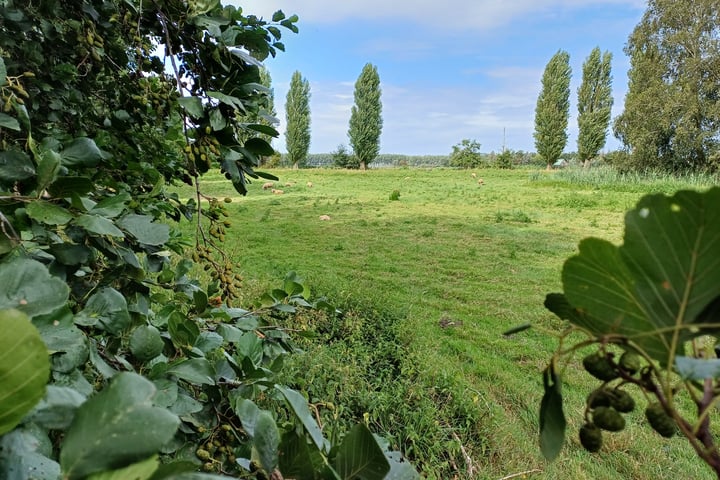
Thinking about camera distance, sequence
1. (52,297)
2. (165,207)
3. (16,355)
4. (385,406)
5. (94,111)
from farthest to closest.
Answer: (385,406), (94,111), (165,207), (52,297), (16,355)

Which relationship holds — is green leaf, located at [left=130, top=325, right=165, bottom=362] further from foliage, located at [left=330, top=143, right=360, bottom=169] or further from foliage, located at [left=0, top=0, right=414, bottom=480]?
foliage, located at [left=330, top=143, right=360, bottom=169]

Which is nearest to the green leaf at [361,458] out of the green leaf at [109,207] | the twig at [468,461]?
the green leaf at [109,207]

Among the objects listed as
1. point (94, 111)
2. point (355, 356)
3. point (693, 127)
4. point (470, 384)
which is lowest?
point (470, 384)

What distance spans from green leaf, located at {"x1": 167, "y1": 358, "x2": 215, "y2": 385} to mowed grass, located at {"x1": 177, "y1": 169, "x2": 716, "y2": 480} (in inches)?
26.0

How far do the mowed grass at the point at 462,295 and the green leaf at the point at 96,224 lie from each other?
677 mm

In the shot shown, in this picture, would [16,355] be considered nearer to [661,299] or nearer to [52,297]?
[52,297]

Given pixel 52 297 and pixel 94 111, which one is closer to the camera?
pixel 52 297

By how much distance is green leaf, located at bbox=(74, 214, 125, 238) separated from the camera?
2.24 ft

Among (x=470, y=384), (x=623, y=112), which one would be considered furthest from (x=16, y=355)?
(x=623, y=112)

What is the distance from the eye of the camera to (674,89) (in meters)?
15.8

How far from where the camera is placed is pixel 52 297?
425mm

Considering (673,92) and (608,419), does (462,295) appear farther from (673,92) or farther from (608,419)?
(673,92)

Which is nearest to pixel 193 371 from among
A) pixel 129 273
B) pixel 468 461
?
pixel 129 273

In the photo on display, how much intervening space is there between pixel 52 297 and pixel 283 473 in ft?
0.98
